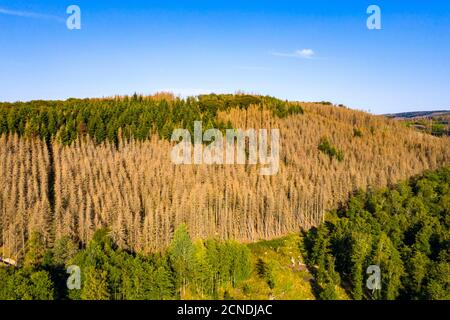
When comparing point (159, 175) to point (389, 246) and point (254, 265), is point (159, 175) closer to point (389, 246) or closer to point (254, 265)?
point (254, 265)

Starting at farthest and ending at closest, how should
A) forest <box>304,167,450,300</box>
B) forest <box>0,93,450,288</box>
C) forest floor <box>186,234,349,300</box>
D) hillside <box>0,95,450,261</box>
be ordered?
hillside <box>0,95,450,261</box>
forest <box>0,93,450,288</box>
forest floor <box>186,234,349,300</box>
forest <box>304,167,450,300</box>

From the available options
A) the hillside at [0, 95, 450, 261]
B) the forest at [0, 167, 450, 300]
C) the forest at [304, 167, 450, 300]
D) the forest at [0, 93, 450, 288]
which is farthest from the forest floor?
the hillside at [0, 95, 450, 261]

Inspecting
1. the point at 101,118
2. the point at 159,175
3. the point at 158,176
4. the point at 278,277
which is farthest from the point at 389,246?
the point at 101,118

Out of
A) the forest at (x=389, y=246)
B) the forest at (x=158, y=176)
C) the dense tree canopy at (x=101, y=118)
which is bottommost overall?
the forest at (x=389, y=246)

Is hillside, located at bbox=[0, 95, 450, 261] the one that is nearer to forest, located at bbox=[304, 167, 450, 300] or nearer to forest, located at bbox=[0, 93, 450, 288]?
forest, located at bbox=[0, 93, 450, 288]

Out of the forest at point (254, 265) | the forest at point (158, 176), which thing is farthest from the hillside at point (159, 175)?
the forest at point (254, 265)

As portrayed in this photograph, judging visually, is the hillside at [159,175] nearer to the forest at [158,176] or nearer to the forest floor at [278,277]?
the forest at [158,176]
